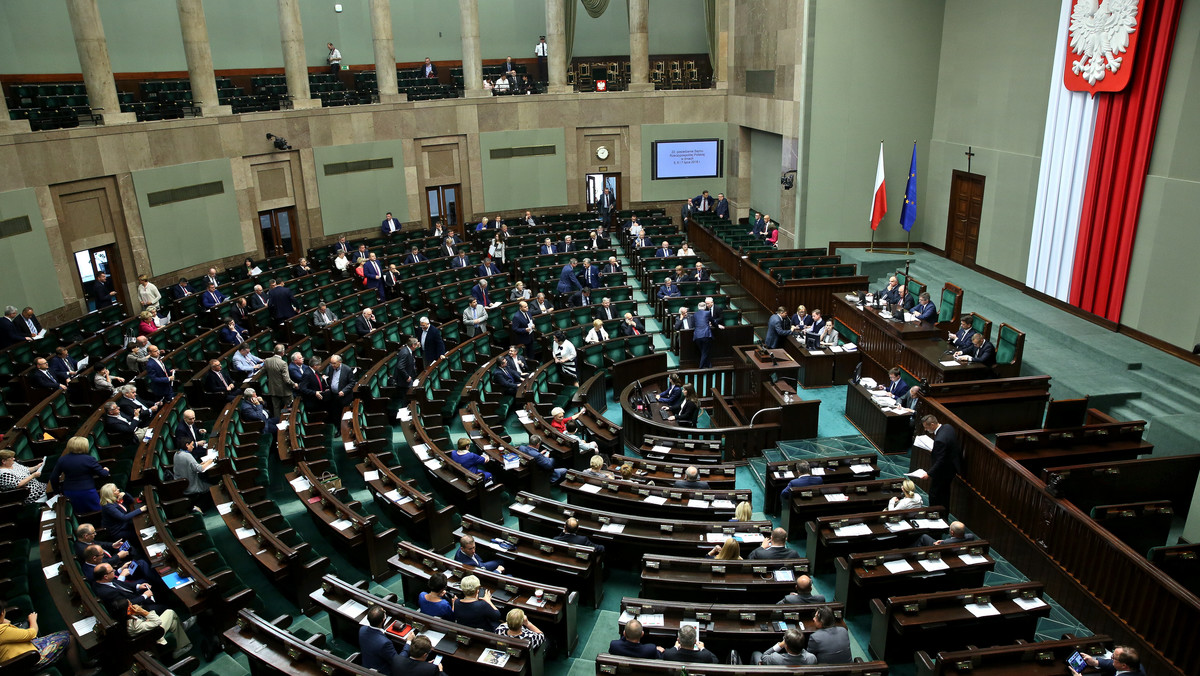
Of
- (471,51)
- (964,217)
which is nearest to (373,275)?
(471,51)

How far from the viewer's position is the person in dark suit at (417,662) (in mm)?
5285

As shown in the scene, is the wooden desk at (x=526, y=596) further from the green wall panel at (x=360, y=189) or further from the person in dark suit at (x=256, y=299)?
the green wall panel at (x=360, y=189)

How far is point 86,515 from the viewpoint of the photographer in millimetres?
7707

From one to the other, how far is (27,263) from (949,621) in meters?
14.9

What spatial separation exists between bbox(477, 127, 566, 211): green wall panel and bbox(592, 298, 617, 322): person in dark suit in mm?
9242

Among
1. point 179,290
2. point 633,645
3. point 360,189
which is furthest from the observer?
point 360,189

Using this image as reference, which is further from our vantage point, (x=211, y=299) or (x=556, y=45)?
(x=556, y=45)

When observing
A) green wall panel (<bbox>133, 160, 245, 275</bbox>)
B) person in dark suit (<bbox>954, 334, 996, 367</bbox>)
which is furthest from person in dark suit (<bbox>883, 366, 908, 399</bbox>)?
green wall panel (<bbox>133, 160, 245, 275</bbox>)

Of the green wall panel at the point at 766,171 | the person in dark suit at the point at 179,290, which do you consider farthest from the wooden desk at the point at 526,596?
the green wall panel at the point at 766,171

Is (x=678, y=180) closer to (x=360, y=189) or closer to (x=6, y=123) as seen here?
(x=360, y=189)

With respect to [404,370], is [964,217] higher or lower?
higher

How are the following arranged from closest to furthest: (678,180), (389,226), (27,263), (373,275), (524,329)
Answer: (524,329), (27,263), (373,275), (389,226), (678,180)

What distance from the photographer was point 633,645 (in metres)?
5.64

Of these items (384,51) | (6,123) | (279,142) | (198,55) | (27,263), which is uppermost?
(384,51)
